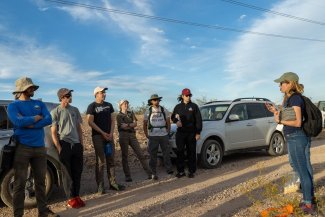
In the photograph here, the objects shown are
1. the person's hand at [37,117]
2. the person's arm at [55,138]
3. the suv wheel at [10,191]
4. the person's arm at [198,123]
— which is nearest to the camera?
the person's hand at [37,117]

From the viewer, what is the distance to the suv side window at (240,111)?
10.8m

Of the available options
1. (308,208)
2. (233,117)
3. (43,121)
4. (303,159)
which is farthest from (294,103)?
(233,117)

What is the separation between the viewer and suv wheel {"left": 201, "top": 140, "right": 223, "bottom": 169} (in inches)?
383

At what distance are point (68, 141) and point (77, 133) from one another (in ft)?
0.79

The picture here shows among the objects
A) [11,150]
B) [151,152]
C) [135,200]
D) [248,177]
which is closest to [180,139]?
[151,152]

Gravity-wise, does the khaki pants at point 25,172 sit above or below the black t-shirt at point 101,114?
below

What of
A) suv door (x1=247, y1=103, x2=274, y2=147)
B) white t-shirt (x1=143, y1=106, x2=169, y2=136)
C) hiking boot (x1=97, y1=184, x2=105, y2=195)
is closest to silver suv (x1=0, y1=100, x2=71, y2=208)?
hiking boot (x1=97, y1=184, x2=105, y2=195)

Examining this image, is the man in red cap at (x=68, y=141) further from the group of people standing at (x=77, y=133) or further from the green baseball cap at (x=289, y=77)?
the green baseball cap at (x=289, y=77)

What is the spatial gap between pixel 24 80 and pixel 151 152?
409cm

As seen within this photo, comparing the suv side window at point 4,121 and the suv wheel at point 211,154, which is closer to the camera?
the suv side window at point 4,121

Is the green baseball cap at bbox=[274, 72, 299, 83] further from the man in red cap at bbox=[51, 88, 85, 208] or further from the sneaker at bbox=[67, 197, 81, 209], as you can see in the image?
the sneaker at bbox=[67, 197, 81, 209]

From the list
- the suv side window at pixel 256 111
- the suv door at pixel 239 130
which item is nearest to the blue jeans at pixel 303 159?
the suv door at pixel 239 130

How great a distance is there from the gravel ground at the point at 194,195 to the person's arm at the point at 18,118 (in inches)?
67.6

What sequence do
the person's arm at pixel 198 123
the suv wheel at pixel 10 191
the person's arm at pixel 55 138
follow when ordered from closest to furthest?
the suv wheel at pixel 10 191 → the person's arm at pixel 55 138 → the person's arm at pixel 198 123
